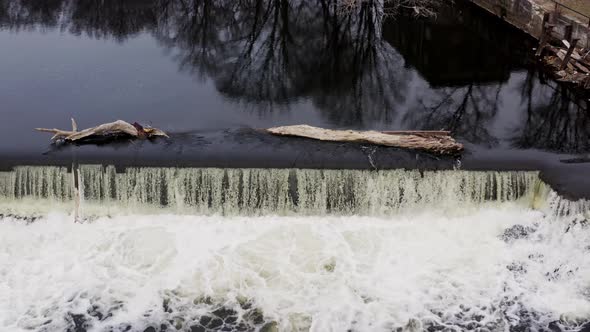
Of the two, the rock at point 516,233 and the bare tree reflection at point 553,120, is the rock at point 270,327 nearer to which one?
the rock at point 516,233

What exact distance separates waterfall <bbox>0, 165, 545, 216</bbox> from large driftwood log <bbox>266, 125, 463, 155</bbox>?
0.80 meters

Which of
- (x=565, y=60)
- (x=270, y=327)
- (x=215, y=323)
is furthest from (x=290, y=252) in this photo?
(x=565, y=60)

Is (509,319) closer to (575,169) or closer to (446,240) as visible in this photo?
(446,240)

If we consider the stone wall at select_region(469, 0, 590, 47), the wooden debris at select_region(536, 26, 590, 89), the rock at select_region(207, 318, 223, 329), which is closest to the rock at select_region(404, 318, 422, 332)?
the rock at select_region(207, 318, 223, 329)

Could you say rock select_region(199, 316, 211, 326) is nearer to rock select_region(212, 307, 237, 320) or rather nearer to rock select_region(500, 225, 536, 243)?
rock select_region(212, 307, 237, 320)

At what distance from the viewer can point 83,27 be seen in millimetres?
23875

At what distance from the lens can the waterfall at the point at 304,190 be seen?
1545cm

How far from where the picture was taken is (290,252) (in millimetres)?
14328

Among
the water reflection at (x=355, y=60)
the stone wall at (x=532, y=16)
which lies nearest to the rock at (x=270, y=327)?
the water reflection at (x=355, y=60)

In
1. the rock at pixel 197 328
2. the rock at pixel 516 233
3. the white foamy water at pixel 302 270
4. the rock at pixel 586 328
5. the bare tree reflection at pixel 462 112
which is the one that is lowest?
the rock at pixel 197 328

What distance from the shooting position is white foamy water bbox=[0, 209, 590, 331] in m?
12.9

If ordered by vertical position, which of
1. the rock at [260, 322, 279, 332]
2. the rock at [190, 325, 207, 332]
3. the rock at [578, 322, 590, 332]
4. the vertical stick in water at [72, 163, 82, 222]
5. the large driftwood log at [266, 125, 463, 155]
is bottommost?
the rock at [190, 325, 207, 332]

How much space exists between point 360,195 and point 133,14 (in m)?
13.7

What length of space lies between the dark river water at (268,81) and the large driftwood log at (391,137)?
0.33 meters
